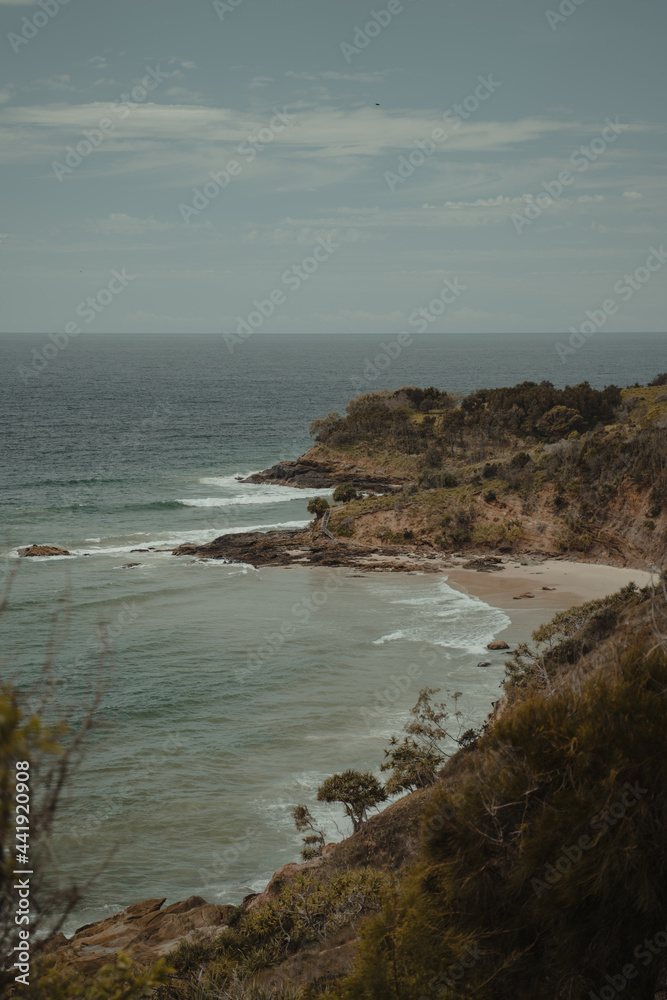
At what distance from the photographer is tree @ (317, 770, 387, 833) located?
16.0m

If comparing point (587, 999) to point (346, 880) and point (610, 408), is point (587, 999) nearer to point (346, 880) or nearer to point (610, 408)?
point (346, 880)

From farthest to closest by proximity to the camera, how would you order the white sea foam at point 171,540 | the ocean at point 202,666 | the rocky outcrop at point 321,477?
the rocky outcrop at point 321,477
the white sea foam at point 171,540
the ocean at point 202,666

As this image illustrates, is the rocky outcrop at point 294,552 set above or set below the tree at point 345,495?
below

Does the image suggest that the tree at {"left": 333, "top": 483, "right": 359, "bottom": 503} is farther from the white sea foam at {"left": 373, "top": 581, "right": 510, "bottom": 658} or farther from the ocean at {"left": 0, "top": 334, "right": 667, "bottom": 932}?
the white sea foam at {"left": 373, "top": 581, "right": 510, "bottom": 658}

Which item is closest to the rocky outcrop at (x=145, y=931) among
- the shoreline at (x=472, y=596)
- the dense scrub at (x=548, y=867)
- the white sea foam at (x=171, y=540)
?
the shoreline at (x=472, y=596)

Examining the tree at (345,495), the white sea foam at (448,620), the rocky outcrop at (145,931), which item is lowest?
the rocky outcrop at (145,931)

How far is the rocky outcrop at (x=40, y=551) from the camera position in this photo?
4197cm

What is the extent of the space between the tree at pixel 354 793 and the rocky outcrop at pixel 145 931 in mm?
3170

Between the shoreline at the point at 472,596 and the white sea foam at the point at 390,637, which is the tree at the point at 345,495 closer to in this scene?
the shoreline at the point at 472,596

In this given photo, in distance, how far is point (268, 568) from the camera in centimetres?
4081

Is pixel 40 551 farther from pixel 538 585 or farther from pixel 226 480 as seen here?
pixel 538 585

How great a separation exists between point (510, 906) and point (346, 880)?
449 cm

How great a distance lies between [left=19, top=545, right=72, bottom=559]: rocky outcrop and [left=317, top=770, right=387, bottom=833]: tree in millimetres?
30453

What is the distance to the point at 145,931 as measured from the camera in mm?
13555
